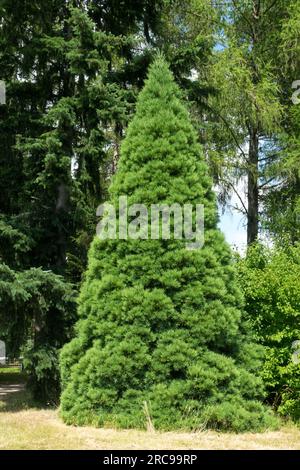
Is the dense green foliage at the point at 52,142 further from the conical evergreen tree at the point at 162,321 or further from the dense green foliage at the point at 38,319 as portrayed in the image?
the conical evergreen tree at the point at 162,321

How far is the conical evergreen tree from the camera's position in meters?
6.18

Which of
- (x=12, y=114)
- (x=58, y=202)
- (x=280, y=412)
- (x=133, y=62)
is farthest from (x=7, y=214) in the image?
(x=280, y=412)

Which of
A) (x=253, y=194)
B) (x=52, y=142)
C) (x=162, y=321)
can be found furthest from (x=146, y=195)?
(x=253, y=194)

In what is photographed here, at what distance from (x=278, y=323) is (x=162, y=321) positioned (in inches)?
86.2

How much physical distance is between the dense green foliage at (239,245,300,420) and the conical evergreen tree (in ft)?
2.05

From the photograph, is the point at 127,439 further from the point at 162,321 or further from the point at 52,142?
the point at 52,142

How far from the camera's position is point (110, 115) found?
8.88 metres

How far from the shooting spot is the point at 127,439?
18.5 feet

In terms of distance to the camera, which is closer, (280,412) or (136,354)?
(136,354)

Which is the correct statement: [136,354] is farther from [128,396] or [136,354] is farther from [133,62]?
[133,62]

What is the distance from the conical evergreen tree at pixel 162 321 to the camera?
20.3 ft

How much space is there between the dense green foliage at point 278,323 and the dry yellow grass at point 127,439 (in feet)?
2.94

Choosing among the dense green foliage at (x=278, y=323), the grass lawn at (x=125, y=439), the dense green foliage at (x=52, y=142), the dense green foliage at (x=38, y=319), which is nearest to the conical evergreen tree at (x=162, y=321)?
the grass lawn at (x=125, y=439)
